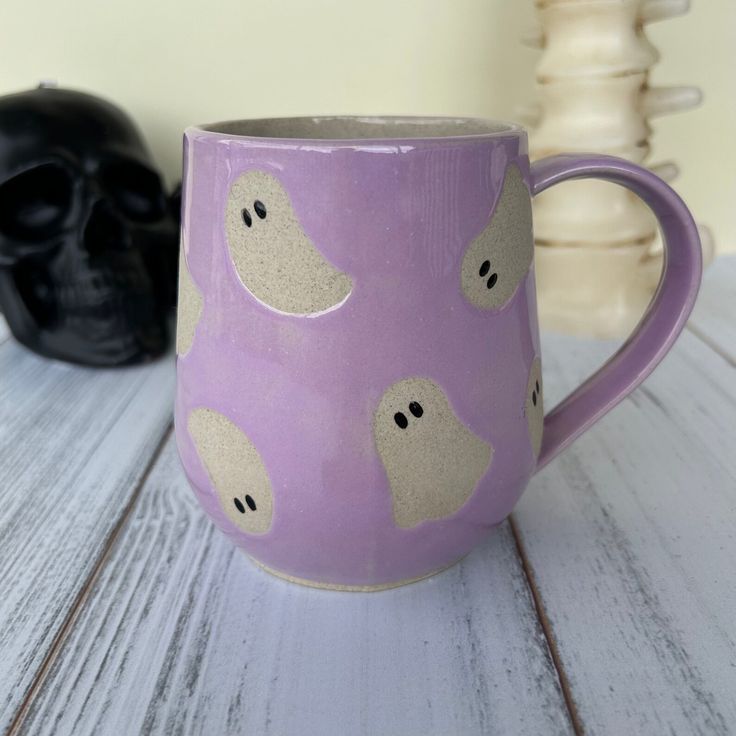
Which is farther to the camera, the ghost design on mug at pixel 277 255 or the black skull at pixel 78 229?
the black skull at pixel 78 229

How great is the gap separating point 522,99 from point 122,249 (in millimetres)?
415

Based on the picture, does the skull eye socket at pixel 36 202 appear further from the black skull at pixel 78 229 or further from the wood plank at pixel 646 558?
the wood plank at pixel 646 558

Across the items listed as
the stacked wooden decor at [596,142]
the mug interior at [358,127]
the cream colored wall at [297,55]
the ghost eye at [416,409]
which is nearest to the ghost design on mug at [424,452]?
the ghost eye at [416,409]

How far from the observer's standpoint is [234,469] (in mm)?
339

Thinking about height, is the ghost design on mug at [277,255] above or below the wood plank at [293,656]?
above

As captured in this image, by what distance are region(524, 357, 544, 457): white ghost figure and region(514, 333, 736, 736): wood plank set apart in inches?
2.9

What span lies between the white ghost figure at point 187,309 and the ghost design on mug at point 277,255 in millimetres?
38

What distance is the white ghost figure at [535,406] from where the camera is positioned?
1.16ft

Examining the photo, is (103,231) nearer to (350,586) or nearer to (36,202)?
(36,202)

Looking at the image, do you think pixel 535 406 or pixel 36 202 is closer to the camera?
pixel 535 406

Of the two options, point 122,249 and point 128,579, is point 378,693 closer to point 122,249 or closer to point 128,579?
point 128,579

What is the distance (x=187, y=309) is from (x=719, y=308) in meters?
0.58

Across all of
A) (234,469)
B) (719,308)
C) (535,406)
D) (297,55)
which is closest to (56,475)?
(234,469)

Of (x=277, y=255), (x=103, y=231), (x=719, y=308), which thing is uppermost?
(x=277, y=255)
